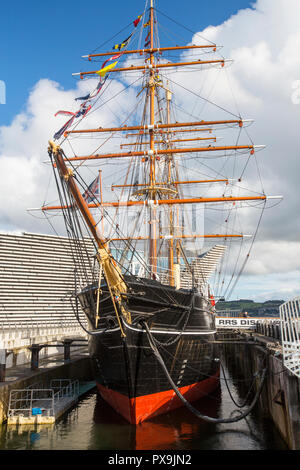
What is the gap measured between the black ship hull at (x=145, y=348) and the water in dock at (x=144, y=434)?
45 centimetres

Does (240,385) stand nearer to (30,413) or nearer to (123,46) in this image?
(30,413)

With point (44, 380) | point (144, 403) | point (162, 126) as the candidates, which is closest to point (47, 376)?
point (44, 380)

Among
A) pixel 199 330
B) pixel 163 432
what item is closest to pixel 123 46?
pixel 199 330

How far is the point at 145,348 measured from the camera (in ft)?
34.9

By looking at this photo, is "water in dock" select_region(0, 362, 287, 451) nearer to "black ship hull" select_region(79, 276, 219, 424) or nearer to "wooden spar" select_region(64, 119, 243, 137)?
"black ship hull" select_region(79, 276, 219, 424)

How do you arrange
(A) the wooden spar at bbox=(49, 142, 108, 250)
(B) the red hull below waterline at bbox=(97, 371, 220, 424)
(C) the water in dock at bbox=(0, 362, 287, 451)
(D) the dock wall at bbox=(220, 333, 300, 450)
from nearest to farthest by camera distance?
(D) the dock wall at bbox=(220, 333, 300, 450), (A) the wooden spar at bbox=(49, 142, 108, 250), (C) the water in dock at bbox=(0, 362, 287, 451), (B) the red hull below waterline at bbox=(97, 371, 220, 424)

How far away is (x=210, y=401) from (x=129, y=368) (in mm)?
6097

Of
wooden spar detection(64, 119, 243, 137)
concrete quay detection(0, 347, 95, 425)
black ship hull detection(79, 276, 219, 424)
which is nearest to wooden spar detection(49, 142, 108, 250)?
black ship hull detection(79, 276, 219, 424)

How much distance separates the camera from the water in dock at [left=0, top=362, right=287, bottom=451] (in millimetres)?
9789

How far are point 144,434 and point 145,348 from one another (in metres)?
2.23

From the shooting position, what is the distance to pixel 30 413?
39.2 ft

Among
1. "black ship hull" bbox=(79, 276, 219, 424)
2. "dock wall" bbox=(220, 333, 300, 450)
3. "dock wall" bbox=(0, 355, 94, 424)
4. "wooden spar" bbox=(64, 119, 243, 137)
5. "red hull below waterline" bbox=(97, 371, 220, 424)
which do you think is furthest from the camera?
"wooden spar" bbox=(64, 119, 243, 137)

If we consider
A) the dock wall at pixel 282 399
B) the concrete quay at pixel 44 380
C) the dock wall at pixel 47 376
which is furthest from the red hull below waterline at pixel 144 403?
the dock wall at pixel 47 376

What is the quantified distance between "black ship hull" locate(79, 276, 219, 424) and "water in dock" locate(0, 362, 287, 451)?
450 mm
